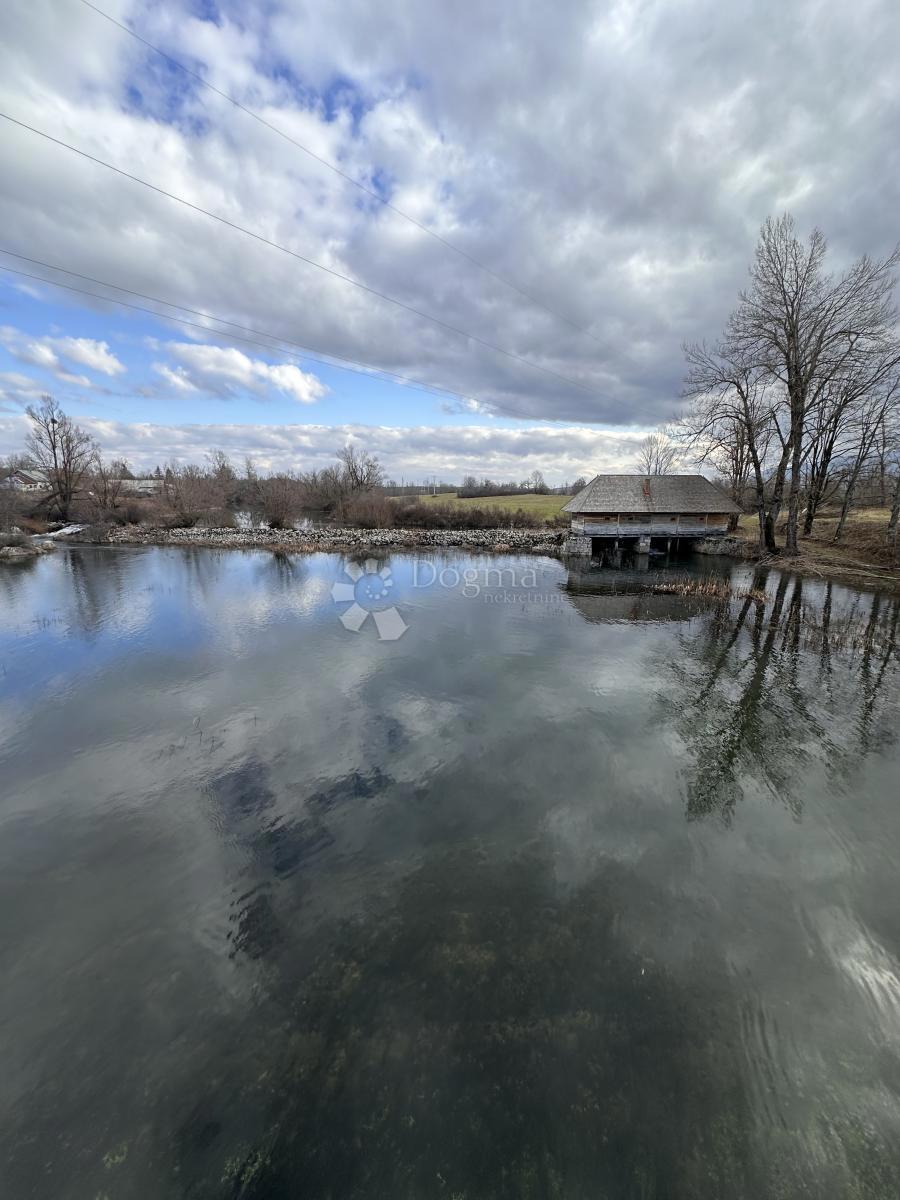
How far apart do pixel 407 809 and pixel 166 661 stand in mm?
7589

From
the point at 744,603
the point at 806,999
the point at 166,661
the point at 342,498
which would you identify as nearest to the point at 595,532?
the point at 744,603

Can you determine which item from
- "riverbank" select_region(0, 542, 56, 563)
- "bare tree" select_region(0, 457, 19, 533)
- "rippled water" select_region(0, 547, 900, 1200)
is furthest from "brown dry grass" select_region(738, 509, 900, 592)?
"bare tree" select_region(0, 457, 19, 533)

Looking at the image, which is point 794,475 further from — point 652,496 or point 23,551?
point 23,551

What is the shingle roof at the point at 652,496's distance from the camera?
26.8 meters

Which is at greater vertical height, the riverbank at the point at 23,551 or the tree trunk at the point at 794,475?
the tree trunk at the point at 794,475

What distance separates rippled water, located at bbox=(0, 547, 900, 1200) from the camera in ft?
9.11

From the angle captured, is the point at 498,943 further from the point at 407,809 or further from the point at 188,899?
the point at 188,899

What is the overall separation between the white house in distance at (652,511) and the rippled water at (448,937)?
18293 millimetres

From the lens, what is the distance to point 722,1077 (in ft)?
10.1

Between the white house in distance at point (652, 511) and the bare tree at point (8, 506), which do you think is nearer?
the white house in distance at point (652, 511)
